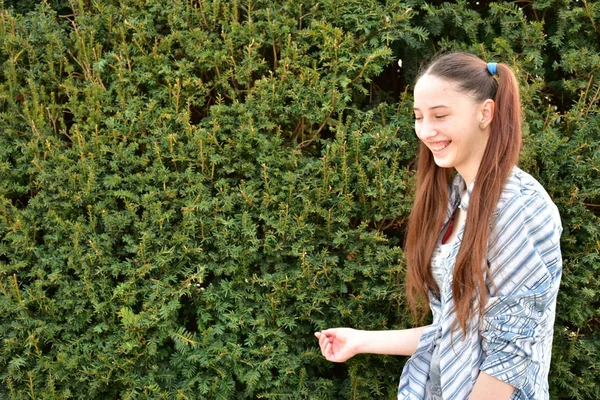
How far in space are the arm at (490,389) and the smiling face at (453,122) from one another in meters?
0.69

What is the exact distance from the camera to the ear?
7.51ft

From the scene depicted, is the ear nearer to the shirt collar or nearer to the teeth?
the teeth

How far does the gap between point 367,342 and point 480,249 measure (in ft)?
2.65

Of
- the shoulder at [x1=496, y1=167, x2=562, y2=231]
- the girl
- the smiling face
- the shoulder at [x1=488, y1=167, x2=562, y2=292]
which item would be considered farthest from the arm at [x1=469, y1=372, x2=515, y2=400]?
the smiling face

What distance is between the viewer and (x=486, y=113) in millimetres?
2299

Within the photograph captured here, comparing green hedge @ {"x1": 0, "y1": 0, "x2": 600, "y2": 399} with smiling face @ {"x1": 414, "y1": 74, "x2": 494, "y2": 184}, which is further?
green hedge @ {"x1": 0, "y1": 0, "x2": 600, "y2": 399}

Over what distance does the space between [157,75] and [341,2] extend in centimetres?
98

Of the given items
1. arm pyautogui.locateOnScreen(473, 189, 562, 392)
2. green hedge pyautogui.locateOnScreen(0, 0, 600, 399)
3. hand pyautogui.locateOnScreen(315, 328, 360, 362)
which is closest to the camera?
arm pyautogui.locateOnScreen(473, 189, 562, 392)

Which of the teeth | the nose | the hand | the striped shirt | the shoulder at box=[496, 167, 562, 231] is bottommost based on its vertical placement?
the hand

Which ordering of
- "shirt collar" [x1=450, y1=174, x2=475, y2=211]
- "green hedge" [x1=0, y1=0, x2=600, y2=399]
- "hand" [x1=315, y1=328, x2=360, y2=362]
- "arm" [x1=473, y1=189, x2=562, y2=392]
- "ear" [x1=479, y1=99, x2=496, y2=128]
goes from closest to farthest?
"arm" [x1=473, y1=189, x2=562, y2=392]
"ear" [x1=479, y1=99, x2=496, y2=128]
"shirt collar" [x1=450, y1=174, x2=475, y2=211]
"hand" [x1=315, y1=328, x2=360, y2=362]
"green hedge" [x1=0, y1=0, x2=600, y2=399]

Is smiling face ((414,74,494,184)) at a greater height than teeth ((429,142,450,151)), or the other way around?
smiling face ((414,74,494,184))

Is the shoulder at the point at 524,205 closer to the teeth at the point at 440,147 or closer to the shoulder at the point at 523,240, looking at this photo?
the shoulder at the point at 523,240

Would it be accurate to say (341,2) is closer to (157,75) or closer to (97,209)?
(157,75)

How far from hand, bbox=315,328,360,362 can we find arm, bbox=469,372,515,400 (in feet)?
2.26
